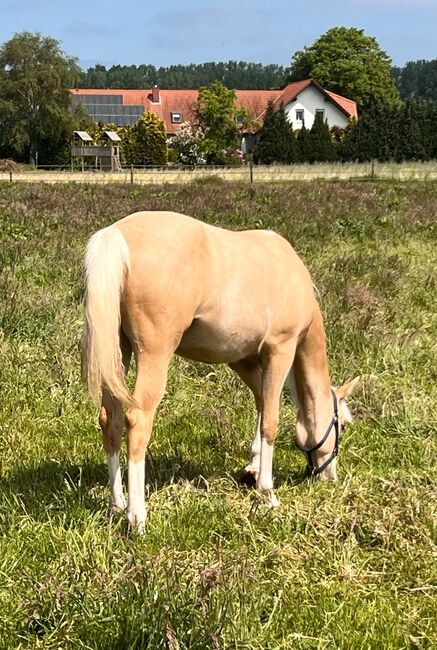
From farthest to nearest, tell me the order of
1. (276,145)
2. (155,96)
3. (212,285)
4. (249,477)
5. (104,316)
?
(155,96) < (276,145) < (249,477) < (212,285) < (104,316)

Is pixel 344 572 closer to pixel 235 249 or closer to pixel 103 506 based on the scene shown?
pixel 103 506

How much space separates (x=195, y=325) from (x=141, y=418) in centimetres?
67

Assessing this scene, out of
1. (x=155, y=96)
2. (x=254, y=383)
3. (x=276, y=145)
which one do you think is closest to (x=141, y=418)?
(x=254, y=383)

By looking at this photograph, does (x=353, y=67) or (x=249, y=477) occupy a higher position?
(x=353, y=67)

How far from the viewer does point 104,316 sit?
12.6 feet

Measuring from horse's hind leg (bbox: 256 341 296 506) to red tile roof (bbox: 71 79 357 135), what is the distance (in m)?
87.0

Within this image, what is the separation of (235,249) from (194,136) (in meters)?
74.3

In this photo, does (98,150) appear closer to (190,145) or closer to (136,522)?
(190,145)

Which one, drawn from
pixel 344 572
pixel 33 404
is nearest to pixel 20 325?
pixel 33 404

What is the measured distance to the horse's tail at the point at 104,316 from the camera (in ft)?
12.6

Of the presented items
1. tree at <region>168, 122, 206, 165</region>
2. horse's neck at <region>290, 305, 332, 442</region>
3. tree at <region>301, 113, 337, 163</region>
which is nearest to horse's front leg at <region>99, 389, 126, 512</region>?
horse's neck at <region>290, 305, 332, 442</region>

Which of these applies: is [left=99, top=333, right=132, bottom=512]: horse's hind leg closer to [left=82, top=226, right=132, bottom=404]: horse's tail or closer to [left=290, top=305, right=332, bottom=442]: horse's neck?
[left=82, top=226, right=132, bottom=404]: horse's tail

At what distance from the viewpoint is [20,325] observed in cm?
770

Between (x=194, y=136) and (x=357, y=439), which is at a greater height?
(x=194, y=136)
